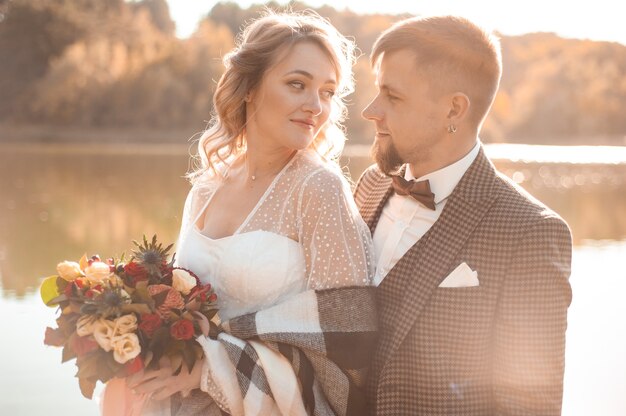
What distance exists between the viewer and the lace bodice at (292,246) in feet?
8.75

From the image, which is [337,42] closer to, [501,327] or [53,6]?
[501,327]

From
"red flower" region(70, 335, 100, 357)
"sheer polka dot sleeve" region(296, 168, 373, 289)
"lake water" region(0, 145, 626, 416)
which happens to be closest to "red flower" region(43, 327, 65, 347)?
"red flower" region(70, 335, 100, 357)

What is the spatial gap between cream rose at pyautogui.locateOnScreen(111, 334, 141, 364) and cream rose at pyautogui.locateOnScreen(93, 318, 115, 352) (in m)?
0.02

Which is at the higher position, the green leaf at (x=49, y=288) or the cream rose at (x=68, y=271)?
the cream rose at (x=68, y=271)

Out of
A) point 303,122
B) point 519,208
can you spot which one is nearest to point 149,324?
point 303,122

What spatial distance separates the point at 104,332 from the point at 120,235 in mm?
9431

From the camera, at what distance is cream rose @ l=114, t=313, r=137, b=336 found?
243cm

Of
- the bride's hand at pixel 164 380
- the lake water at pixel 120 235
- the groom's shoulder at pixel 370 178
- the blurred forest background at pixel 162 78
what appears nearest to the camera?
the bride's hand at pixel 164 380

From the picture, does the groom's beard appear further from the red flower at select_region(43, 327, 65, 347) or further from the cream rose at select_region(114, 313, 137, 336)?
the red flower at select_region(43, 327, 65, 347)

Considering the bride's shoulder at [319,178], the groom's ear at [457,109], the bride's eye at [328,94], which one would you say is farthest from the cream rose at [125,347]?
the groom's ear at [457,109]

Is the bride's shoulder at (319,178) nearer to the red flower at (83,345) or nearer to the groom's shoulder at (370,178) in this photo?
the groom's shoulder at (370,178)

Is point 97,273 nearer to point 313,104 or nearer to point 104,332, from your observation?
point 104,332

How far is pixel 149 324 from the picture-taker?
2447 mm

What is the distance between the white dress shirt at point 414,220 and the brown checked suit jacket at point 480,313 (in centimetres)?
6
